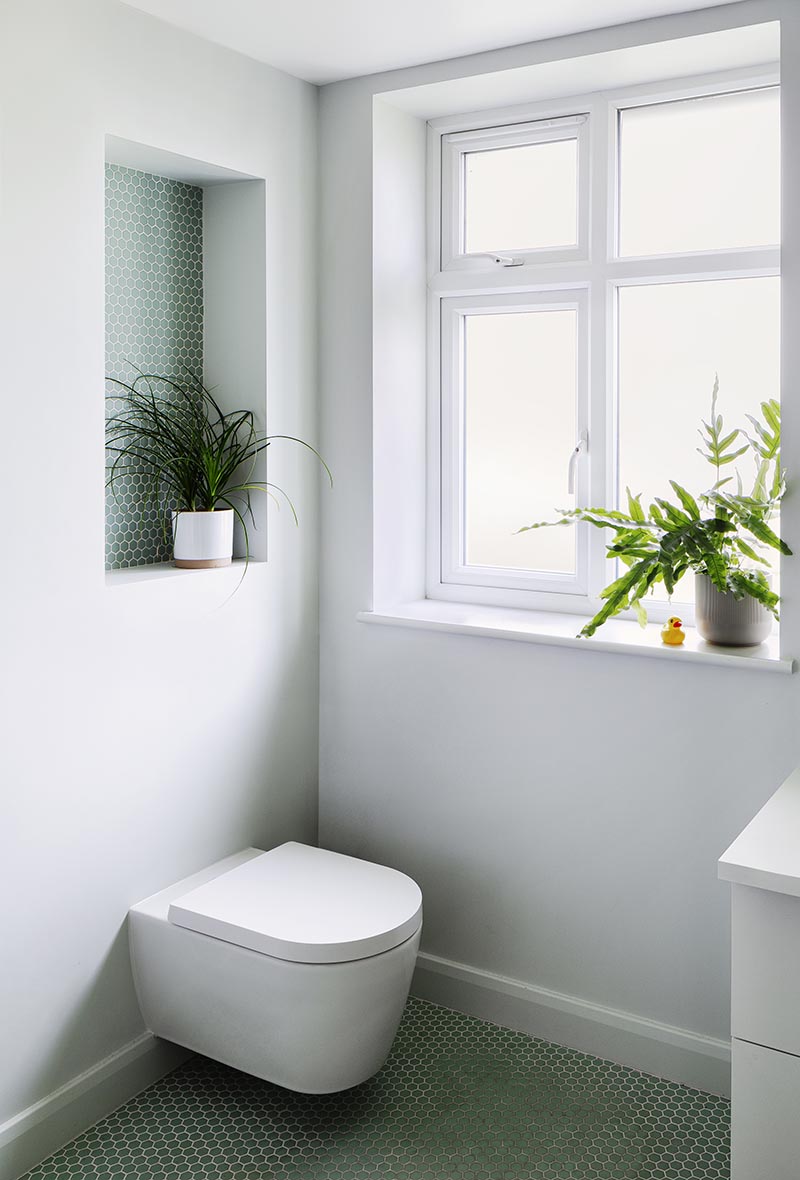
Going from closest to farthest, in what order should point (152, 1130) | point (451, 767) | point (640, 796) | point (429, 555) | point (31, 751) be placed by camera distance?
1. point (31, 751)
2. point (152, 1130)
3. point (640, 796)
4. point (451, 767)
5. point (429, 555)

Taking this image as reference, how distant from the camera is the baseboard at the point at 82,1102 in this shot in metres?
2.06

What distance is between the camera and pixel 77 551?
2.13 meters

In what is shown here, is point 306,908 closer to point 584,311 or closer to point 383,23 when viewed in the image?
point 584,311

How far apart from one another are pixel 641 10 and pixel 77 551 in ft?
5.24

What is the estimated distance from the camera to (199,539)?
97.1 inches

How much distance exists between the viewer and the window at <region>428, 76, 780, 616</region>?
246 centimetres

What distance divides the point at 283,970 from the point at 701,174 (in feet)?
6.57

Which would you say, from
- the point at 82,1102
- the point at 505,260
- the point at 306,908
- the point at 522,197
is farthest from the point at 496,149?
the point at 82,1102

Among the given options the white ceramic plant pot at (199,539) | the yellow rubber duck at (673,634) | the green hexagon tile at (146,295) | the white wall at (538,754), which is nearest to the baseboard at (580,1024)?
the white wall at (538,754)

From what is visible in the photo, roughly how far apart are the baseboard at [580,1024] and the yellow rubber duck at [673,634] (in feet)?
2.85

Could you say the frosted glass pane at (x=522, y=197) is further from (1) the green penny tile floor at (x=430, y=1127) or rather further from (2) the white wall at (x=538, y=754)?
(1) the green penny tile floor at (x=430, y=1127)

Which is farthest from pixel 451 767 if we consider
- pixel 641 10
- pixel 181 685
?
pixel 641 10

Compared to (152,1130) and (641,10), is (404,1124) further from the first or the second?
(641,10)

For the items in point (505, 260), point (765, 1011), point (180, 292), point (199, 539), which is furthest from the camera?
point (505, 260)
